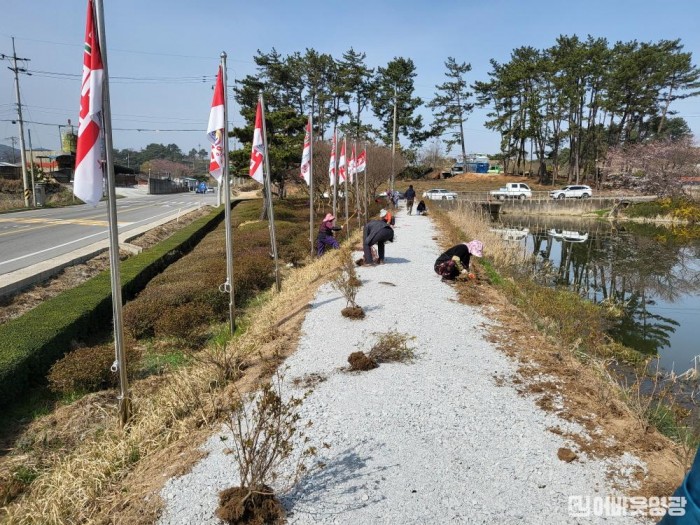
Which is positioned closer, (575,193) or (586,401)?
(586,401)

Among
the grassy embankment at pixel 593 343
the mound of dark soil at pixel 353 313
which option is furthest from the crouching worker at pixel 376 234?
the mound of dark soil at pixel 353 313

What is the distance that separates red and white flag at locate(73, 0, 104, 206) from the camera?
430 centimetres

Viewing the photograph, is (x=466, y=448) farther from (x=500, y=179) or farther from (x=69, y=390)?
(x=500, y=179)

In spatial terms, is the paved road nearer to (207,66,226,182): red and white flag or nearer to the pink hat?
(207,66,226,182): red and white flag

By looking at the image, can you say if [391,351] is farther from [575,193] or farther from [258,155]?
[575,193]

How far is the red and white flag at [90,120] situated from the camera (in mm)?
4297

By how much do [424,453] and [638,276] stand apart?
52.5 feet

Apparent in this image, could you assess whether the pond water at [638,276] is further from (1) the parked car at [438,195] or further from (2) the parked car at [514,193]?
(2) the parked car at [514,193]

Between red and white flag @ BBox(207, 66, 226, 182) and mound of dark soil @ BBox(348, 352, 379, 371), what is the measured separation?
419 cm

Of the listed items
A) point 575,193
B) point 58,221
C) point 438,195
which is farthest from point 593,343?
point 575,193

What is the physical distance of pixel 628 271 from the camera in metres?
17.7

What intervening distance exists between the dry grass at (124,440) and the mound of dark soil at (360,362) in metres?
0.92

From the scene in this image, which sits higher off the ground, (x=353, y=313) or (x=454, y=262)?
(x=454, y=262)

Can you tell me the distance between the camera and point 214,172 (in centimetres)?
827
